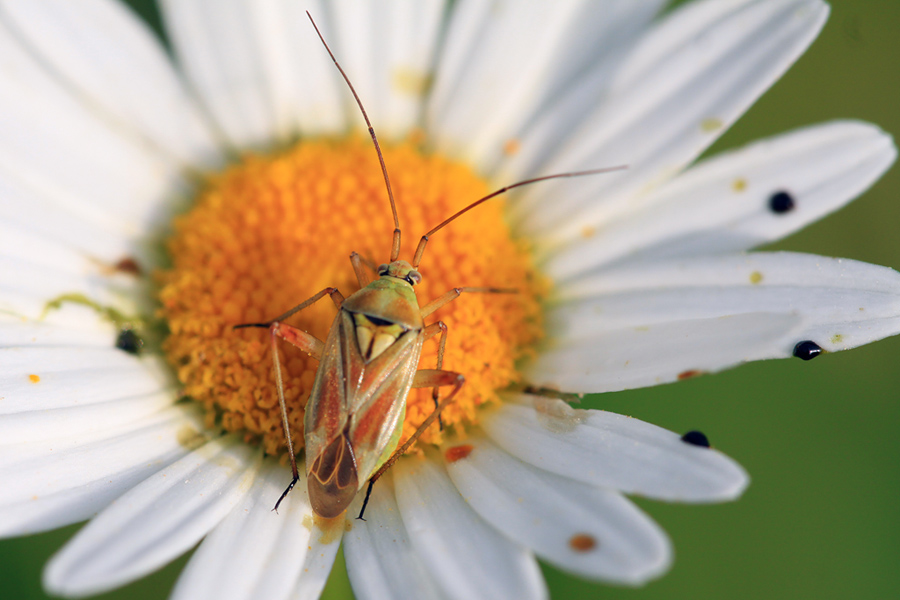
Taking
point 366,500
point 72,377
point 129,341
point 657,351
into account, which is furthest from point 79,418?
point 657,351

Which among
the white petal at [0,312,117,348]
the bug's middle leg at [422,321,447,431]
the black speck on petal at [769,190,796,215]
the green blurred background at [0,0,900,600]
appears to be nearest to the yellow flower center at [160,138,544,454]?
the bug's middle leg at [422,321,447,431]

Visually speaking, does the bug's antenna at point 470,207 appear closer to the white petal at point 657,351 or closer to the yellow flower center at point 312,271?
the yellow flower center at point 312,271

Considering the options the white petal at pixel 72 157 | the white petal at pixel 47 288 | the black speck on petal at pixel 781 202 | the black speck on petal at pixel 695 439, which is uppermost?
the black speck on petal at pixel 781 202

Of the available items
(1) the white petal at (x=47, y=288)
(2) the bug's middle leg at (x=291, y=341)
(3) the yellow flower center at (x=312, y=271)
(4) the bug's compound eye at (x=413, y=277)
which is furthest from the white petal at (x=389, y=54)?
(1) the white petal at (x=47, y=288)

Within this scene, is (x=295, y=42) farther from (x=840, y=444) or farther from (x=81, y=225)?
(x=840, y=444)

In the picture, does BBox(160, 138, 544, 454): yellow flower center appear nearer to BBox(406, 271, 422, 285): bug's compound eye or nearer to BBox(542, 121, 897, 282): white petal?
BBox(406, 271, 422, 285): bug's compound eye

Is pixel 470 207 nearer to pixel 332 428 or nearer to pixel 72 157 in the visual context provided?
pixel 332 428

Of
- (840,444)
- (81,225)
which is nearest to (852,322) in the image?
(840,444)
